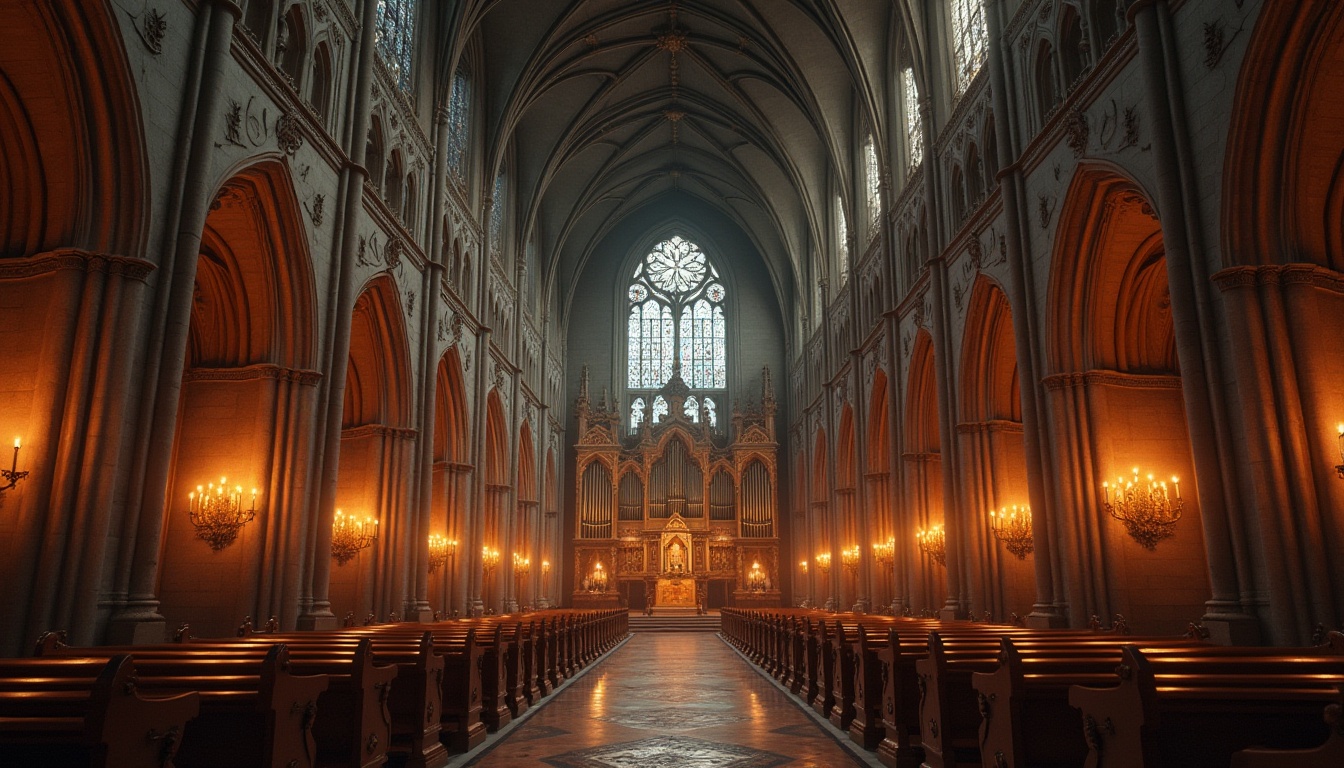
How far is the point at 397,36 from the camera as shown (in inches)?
873

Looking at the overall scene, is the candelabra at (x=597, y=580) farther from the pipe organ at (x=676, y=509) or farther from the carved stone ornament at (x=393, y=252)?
the carved stone ornament at (x=393, y=252)

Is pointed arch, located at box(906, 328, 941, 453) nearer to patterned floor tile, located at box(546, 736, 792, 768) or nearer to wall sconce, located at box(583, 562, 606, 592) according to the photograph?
patterned floor tile, located at box(546, 736, 792, 768)

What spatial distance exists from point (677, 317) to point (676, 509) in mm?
10729

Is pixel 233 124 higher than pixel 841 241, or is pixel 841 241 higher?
pixel 841 241

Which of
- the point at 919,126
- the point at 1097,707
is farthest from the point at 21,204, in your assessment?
the point at 919,126

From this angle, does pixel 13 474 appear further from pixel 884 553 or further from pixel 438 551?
pixel 884 553

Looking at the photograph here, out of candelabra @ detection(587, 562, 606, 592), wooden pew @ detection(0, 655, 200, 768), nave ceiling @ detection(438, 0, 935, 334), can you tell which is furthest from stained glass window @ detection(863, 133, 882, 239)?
wooden pew @ detection(0, 655, 200, 768)

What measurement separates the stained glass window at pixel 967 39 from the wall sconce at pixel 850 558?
16013mm

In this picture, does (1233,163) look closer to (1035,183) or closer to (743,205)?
(1035,183)

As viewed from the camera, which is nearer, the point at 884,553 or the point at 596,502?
the point at 884,553

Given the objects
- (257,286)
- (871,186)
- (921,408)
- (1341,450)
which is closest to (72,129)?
(257,286)

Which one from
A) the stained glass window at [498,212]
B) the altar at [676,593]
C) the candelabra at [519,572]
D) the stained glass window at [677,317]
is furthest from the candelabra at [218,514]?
the stained glass window at [677,317]

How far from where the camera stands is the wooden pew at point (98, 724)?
4.29 meters

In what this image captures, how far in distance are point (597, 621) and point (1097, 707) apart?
68.2ft
